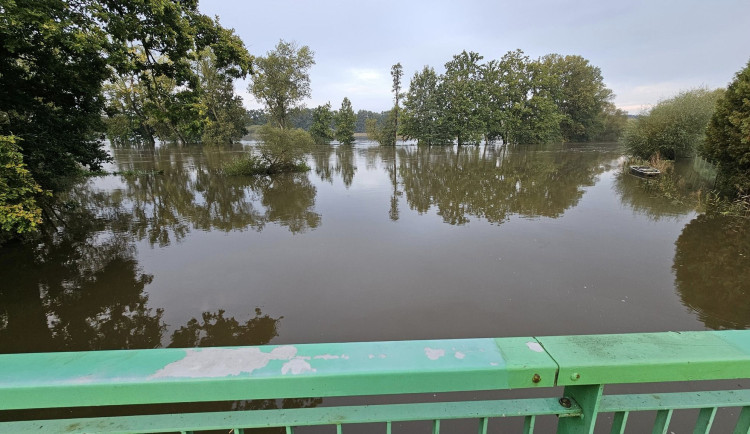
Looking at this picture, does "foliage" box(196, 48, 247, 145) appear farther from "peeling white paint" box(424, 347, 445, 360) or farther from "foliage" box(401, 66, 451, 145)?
"peeling white paint" box(424, 347, 445, 360)

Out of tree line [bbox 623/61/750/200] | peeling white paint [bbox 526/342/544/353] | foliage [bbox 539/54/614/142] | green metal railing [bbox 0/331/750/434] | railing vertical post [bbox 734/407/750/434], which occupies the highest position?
foliage [bbox 539/54/614/142]

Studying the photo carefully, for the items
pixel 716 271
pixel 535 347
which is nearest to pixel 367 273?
pixel 535 347

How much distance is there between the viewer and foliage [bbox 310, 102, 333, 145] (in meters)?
45.6

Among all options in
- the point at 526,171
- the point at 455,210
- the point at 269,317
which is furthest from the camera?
the point at 526,171

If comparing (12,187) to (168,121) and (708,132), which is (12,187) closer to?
(708,132)

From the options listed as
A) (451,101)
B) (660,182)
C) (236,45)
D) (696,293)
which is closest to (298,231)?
(236,45)

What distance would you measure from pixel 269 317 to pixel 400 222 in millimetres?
5408

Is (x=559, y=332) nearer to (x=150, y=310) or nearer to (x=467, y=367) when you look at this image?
(x=467, y=367)

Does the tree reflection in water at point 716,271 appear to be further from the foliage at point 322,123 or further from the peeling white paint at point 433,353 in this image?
the foliage at point 322,123

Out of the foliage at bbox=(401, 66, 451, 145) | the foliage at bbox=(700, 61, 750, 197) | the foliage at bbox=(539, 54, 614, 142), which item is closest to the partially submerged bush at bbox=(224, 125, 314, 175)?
the foliage at bbox=(700, 61, 750, 197)

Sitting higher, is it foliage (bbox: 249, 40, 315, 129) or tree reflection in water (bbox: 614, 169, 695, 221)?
foliage (bbox: 249, 40, 315, 129)

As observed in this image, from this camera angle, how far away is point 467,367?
108cm

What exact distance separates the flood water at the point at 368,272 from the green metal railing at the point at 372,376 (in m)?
3.67

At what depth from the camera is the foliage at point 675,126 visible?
65.5ft
